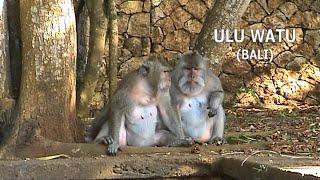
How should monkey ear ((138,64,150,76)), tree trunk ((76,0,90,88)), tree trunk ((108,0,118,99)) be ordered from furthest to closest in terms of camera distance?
tree trunk ((76,0,90,88)), tree trunk ((108,0,118,99)), monkey ear ((138,64,150,76))

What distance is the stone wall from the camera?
10.5 m

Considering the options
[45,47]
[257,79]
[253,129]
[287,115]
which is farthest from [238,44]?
[45,47]

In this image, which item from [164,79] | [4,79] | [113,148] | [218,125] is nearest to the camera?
[113,148]

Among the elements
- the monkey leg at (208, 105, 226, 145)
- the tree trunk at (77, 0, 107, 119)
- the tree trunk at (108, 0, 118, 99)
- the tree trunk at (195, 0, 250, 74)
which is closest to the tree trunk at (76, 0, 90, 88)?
the tree trunk at (108, 0, 118, 99)

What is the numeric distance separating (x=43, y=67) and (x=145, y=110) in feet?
3.17

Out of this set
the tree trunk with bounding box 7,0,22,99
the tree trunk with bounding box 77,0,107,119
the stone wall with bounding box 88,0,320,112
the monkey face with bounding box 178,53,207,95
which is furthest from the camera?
the stone wall with bounding box 88,0,320,112

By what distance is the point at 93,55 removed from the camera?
7578 millimetres

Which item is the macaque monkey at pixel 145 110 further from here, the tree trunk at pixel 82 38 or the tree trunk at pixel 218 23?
the tree trunk at pixel 82 38

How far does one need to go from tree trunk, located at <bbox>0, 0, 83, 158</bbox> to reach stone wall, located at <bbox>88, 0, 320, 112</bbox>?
5.45 metres

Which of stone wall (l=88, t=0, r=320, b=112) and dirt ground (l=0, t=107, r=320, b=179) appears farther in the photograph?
stone wall (l=88, t=0, r=320, b=112)

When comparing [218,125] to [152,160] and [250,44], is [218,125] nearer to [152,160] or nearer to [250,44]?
[152,160]

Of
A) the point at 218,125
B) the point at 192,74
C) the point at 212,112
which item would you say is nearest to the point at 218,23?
the point at 192,74

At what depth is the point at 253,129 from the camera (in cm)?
716

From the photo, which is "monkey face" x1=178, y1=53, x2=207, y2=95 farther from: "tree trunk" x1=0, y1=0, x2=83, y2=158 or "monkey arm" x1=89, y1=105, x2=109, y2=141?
"tree trunk" x1=0, y1=0, x2=83, y2=158
